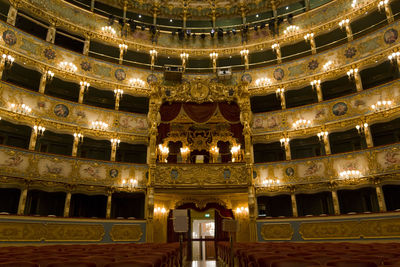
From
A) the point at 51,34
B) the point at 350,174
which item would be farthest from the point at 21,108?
the point at 350,174

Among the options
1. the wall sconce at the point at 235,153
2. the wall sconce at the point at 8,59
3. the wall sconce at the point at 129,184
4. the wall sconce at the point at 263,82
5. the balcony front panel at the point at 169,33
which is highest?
the balcony front panel at the point at 169,33

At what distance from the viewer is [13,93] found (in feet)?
45.3

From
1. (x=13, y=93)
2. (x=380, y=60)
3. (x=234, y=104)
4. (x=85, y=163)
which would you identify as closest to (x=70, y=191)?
(x=85, y=163)

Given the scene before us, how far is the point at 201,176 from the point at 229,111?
4.24 metres

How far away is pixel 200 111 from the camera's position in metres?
16.2

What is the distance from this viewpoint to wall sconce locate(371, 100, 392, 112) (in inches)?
538

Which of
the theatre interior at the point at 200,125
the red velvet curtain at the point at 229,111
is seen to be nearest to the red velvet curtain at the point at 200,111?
the theatre interior at the point at 200,125

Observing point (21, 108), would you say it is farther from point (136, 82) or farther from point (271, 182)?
point (271, 182)

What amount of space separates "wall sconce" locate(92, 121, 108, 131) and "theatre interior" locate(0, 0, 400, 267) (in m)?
0.06

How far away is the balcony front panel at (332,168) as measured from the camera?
12711mm

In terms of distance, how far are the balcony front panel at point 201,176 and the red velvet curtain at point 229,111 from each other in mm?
2822

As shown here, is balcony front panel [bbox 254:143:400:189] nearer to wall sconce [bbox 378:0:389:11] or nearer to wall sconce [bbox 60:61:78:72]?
wall sconce [bbox 378:0:389:11]

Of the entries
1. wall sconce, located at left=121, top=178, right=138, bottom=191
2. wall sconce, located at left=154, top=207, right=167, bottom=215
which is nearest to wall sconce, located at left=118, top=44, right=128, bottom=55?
wall sconce, located at left=121, top=178, right=138, bottom=191

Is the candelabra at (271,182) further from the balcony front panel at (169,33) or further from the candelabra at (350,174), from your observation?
the balcony front panel at (169,33)
